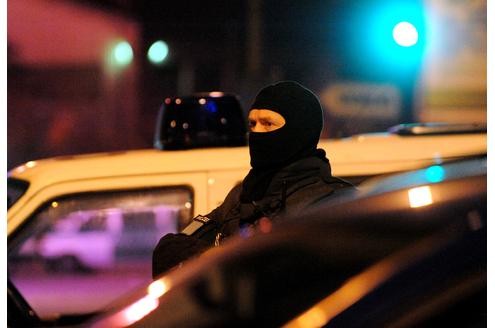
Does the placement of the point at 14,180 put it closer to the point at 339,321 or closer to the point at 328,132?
the point at 339,321

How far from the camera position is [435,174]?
2424mm

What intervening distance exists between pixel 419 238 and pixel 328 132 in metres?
9.41

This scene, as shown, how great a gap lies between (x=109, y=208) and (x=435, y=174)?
2537mm

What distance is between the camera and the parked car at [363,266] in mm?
2018

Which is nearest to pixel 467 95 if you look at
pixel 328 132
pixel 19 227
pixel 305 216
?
pixel 328 132

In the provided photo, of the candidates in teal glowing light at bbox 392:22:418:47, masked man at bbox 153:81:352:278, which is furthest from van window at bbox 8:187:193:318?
teal glowing light at bbox 392:22:418:47

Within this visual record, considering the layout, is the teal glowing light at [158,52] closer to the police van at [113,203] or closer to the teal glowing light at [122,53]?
the teal glowing light at [122,53]

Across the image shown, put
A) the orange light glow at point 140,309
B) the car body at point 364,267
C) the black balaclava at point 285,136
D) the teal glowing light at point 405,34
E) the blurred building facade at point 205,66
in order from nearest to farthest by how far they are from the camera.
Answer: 1. the car body at point 364,267
2. the orange light glow at point 140,309
3. the black balaclava at point 285,136
4. the teal glowing light at point 405,34
5. the blurred building facade at point 205,66

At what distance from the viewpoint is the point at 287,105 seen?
361 cm

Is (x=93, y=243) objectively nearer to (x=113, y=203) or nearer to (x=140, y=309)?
(x=113, y=203)

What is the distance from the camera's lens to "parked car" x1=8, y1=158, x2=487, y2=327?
2.02 m

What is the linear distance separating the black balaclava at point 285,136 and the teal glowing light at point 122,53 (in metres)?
9.82

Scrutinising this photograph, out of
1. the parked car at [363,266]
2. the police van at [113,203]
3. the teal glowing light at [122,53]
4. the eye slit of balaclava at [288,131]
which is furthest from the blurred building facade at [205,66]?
the parked car at [363,266]

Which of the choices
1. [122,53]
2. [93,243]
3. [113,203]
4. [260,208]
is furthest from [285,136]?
[122,53]
